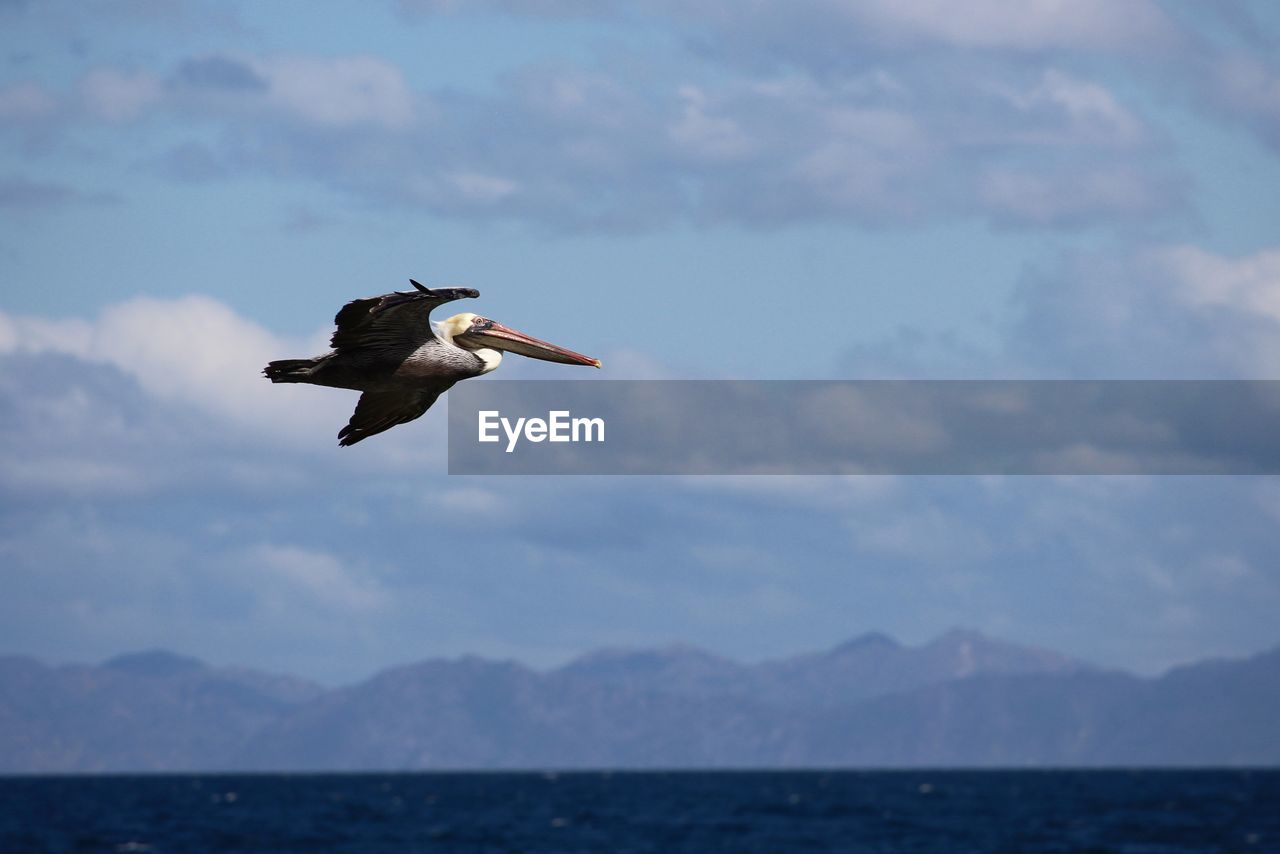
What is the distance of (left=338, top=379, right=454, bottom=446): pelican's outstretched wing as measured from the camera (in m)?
11.7

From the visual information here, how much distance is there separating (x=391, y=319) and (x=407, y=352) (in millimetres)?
391

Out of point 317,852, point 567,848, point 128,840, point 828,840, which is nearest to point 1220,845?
point 828,840

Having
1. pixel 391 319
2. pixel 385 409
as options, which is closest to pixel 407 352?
pixel 391 319

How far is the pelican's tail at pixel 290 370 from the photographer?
35.4 ft

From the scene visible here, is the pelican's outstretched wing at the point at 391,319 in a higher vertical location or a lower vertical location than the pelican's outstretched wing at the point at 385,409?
higher

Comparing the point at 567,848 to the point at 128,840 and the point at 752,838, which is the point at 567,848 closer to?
the point at 752,838

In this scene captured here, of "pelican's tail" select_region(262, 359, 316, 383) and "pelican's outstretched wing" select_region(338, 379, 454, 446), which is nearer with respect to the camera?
"pelican's tail" select_region(262, 359, 316, 383)

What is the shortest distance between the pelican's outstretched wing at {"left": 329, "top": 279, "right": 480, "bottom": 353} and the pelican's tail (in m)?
0.21

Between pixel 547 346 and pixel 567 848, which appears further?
pixel 567 848

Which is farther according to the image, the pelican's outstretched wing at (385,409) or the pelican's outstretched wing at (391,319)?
the pelican's outstretched wing at (385,409)

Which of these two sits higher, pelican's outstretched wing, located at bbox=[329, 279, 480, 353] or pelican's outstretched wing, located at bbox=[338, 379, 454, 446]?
pelican's outstretched wing, located at bbox=[329, 279, 480, 353]

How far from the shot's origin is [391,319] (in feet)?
35.3

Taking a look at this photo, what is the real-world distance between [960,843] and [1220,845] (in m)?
22.4

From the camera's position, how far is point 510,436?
10977mm
